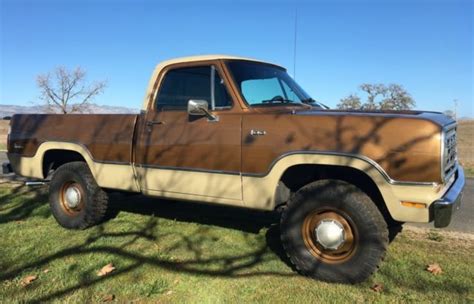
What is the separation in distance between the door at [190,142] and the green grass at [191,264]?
26.2 inches

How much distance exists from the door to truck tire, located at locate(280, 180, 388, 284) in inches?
27.9

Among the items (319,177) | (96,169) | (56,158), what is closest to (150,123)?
(96,169)

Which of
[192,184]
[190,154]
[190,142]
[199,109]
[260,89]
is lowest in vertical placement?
[192,184]

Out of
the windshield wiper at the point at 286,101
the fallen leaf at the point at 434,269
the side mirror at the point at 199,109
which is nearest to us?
the fallen leaf at the point at 434,269

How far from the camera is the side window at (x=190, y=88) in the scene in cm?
502

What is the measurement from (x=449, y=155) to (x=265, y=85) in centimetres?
205

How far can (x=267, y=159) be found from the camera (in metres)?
4.46

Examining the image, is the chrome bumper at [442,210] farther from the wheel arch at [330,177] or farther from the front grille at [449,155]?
the wheel arch at [330,177]

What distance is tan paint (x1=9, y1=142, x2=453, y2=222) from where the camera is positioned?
3879mm

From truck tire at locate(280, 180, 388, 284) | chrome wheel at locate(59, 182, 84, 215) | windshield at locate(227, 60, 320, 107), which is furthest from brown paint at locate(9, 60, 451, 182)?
chrome wheel at locate(59, 182, 84, 215)

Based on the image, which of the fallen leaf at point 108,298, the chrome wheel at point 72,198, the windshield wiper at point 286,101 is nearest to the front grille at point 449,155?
the windshield wiper at point 286,101

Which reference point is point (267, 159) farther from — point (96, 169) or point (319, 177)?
point (96, 169)

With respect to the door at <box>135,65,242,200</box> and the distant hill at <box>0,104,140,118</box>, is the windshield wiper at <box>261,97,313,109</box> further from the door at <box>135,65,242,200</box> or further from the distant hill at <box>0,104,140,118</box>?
the distant hill at <box>0,104,140,118</box>

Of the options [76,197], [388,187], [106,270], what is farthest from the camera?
[76,197]
